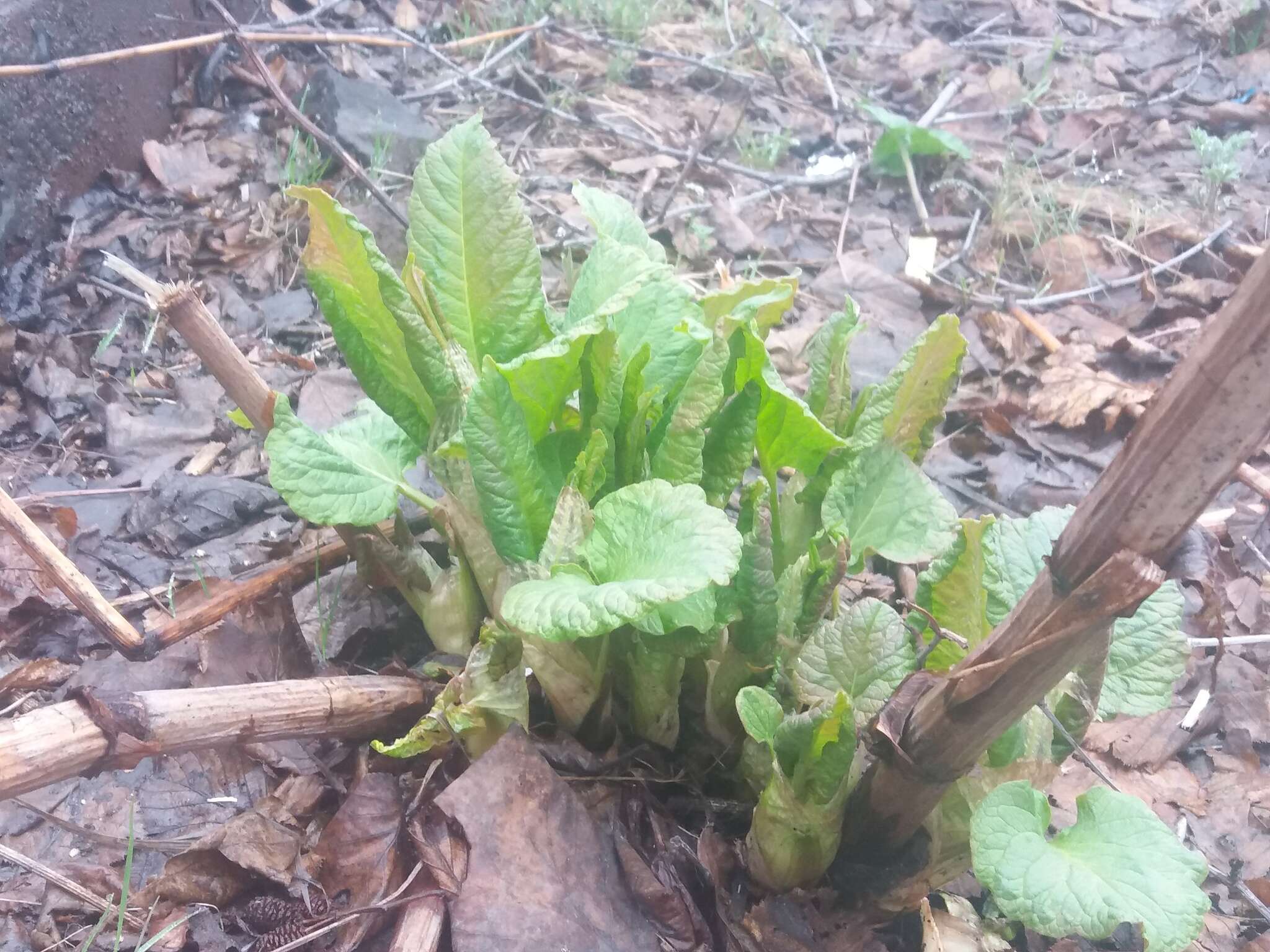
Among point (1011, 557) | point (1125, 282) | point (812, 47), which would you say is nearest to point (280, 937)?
point (1011, 557)

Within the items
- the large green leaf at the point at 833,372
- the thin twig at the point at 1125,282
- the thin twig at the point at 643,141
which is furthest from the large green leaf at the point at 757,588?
the thin twig at the point at 643,141

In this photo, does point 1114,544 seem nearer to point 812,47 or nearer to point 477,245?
point 477,245

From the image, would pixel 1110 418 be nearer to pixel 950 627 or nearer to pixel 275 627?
pixel 950 627

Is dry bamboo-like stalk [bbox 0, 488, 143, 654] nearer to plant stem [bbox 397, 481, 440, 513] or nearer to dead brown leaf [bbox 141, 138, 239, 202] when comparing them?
plant stem [bbox 397, 481, 440, 513]

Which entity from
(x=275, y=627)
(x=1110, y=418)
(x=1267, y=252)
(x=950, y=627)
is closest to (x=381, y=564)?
(x=275, y=627)

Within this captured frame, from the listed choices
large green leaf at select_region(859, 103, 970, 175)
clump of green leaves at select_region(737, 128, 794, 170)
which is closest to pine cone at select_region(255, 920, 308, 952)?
clump of green leaves at select_region(737, 128, 794, 170)

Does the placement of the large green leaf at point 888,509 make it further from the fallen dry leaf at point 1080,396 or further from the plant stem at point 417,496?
the fallen dry leaf at point 1080,396

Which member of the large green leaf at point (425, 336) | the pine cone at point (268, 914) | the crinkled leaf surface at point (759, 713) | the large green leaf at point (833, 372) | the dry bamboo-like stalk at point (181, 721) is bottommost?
the pine cone at point (268, 914)
